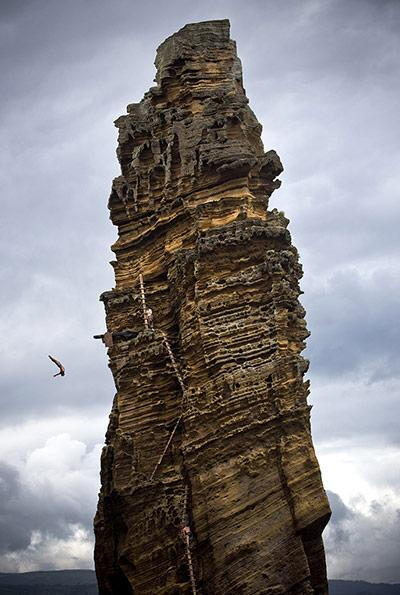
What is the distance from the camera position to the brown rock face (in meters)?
25.1

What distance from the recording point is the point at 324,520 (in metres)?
25.5

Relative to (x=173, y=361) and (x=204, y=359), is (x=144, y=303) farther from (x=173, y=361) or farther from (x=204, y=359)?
(x=204, y=359)

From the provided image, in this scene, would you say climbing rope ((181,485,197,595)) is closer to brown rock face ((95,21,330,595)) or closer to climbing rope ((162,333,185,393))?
brown rock face ((95,21,330,595))

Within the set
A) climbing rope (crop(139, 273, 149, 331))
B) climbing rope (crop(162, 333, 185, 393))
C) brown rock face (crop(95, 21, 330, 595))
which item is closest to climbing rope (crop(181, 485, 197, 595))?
brown rock face (crop(95, 21, 330, 595))

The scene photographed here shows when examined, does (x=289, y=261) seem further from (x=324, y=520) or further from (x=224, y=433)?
(x=324, y=520)

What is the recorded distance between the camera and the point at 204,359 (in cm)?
2689

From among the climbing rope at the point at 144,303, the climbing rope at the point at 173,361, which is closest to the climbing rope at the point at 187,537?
the climbing rope at the point at 173,361

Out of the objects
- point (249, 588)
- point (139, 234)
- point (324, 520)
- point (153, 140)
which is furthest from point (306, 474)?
point (153, 140)

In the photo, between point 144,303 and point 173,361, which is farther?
point 144,303

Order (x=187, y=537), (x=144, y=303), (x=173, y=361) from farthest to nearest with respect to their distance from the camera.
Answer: (x=144, y=303) < (x=173, y=361) < (x=187, y=537)

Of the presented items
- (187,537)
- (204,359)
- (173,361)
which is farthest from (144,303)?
(187,537)

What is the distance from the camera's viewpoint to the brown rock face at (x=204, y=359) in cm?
2508

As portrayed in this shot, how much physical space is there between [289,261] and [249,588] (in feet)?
37.6

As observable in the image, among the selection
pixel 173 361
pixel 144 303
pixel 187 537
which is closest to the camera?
pixel 187 537
